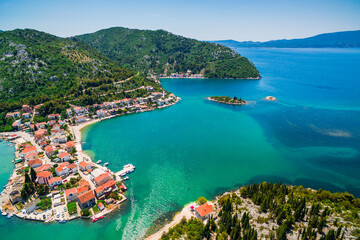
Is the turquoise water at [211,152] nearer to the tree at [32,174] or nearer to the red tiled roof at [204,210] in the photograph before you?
the red tiled roof at [204,210]

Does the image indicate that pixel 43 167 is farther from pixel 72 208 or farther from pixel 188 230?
pixel 188 230

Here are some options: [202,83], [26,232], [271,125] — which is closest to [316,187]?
[271,125]

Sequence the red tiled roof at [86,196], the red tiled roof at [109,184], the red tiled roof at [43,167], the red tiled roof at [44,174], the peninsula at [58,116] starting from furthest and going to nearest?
the red tiled roof at [43,167]
the red tiled roof at [44,174]
the red tiled roof at [109,184]
the peninsula at [58,116]
the red tiled roof at [86,196]

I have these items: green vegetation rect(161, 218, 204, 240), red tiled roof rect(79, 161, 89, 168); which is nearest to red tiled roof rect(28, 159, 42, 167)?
red tiled roof rect(79, 161, 89, 168)

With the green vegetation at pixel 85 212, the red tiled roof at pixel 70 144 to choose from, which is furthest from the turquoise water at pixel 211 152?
the red tiled roof at pixel 70 144

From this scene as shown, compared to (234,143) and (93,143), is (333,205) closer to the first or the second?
(234,143)


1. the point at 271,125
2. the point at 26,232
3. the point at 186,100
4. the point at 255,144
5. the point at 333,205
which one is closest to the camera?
the point at 26,232

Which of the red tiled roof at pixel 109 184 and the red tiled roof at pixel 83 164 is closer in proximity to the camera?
the red tiled roof at pixel 109 184
